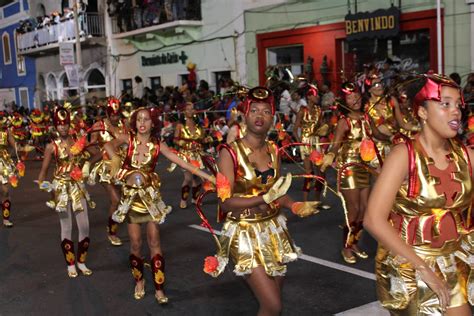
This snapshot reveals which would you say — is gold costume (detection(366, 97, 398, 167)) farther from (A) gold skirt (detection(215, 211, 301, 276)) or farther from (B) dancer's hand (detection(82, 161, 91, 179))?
(A) gold skirt (detection(215, 211, 301, 276))

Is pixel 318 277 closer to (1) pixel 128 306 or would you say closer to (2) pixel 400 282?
(1) pixel 128 306

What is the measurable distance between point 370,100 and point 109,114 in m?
3.59

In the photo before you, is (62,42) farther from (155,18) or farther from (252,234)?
(252,234)

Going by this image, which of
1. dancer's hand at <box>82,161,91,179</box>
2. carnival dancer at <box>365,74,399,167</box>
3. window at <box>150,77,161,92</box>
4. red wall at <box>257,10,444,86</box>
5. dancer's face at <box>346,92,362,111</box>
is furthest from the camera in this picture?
window at <box>150,77,161,92</box>

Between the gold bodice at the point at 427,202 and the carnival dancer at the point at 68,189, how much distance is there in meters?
4.50

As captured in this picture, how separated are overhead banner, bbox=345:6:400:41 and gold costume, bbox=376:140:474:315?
13882 mm

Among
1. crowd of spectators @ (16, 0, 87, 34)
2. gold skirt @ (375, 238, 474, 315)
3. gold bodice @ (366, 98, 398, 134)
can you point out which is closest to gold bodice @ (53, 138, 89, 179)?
gold bodice @ (366, 98, 398, 134)

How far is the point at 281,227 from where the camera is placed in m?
4.38

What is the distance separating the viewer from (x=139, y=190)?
19.7 ft

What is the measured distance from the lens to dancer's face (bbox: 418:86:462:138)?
307 centimetres

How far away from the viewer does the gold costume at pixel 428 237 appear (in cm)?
311

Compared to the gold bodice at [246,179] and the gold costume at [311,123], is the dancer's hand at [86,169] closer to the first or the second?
the gold bodice at [246,179]

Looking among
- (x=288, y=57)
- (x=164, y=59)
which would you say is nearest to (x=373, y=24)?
(x=288, y=57)

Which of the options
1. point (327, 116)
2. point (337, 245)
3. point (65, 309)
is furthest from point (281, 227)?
point (327, 116)
